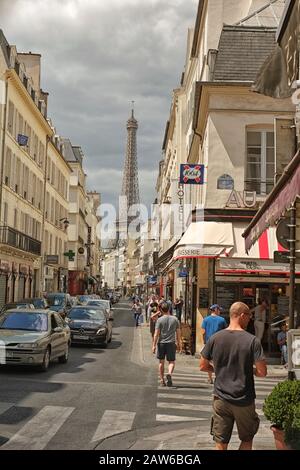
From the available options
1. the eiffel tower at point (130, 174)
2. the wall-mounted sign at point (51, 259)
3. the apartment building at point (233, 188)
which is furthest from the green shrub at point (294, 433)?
the eiffel tower at point (130, 174)

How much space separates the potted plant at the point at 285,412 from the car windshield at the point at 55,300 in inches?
1112

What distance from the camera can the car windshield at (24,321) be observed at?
1476cm

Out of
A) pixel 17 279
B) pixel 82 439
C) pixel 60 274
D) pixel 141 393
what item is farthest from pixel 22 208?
pixel 82 439

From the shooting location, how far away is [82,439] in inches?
302

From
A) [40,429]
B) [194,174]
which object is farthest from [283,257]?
[194,174]

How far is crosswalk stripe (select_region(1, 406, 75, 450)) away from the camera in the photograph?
721 centimetres

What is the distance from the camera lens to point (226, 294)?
1916 centimetres

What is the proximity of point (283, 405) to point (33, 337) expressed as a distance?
28.8 ft

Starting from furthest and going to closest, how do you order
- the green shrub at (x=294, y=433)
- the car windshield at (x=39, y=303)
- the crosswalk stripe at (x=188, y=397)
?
the car windshield at (x=39, y=303)
the crosswalk stripe at (x=188, y=397)
the green shrub at (x=294, y=433)

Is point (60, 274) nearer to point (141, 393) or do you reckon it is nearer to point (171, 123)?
point (171, 123)

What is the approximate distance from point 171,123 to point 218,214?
31.3 metres

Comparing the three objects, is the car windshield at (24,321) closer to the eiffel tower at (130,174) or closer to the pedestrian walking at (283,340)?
the pedestrian walking at (283,340)

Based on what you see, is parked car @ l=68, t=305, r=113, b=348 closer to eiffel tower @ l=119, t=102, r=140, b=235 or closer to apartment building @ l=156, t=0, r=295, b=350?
apartment building @ l=156, t=0, r=295, b=350

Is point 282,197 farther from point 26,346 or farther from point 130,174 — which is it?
point 130,174
